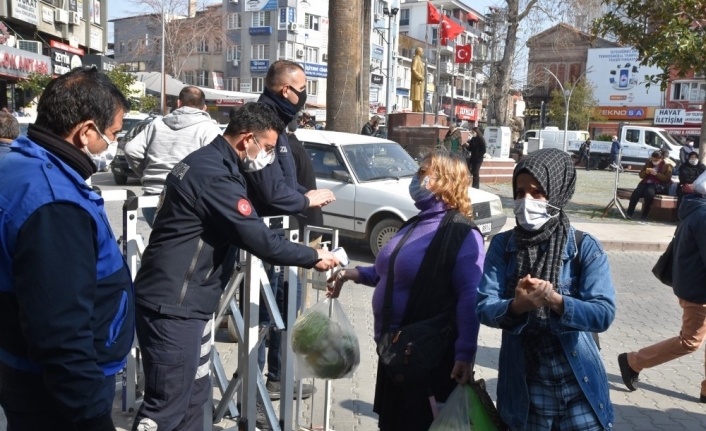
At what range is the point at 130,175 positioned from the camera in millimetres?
19250

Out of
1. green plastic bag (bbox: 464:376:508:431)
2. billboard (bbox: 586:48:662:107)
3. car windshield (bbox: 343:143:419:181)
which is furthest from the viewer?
billboard (bbox: 586:48:662:107)

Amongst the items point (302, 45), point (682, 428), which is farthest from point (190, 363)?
point (302, 45)

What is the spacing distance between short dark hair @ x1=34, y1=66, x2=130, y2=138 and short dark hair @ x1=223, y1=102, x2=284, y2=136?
44.0 inches

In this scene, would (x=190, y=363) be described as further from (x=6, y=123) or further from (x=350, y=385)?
(x=6, y=123)

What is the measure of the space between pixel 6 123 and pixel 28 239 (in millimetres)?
5363

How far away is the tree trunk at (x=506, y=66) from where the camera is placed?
2938 cm

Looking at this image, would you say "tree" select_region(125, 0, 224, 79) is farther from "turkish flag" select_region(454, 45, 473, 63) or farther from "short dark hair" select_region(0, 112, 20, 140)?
"short dark hair" select_region(0, 112, 20, 140)

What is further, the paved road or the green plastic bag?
the paved road

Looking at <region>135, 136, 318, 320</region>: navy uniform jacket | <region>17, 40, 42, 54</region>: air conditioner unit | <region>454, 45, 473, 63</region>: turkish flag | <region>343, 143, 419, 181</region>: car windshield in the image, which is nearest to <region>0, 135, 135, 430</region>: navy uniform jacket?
<region>135, 136, 318, 320</region>: navy uniform jacket

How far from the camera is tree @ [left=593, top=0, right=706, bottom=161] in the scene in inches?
549

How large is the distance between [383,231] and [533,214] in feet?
24.7

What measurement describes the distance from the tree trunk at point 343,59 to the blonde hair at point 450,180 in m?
11.1

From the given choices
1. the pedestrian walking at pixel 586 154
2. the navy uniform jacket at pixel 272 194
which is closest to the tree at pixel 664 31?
the navy uniform jacket at pixel 272 194

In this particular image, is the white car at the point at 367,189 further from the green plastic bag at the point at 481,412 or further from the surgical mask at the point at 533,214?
the surgical mask at the point at 533,214
